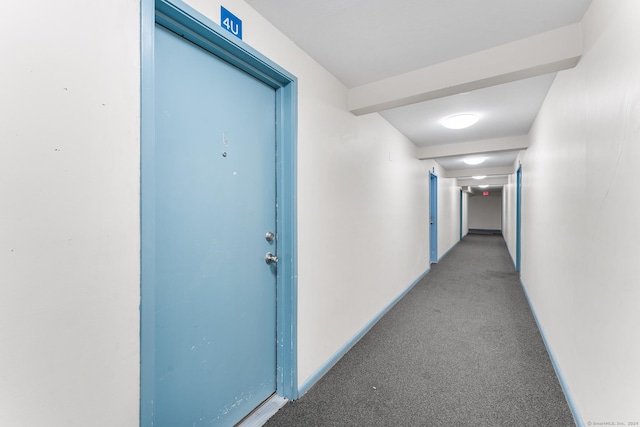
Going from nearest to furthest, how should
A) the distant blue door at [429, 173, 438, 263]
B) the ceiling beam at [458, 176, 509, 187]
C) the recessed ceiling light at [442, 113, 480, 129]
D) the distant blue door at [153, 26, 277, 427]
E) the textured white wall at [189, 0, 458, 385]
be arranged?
the distant blue door at [153, 26, 277, 427] → the textured white wall at [189, 0, 458, 385] → the recessed ceiling light at [442, 113, 480, 129] → the distant blue door at [429, 173, 438, 263] → the ceiling beam at [458, 176, 509, 187]

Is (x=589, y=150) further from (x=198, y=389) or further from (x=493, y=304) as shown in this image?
(x=493, y=304)

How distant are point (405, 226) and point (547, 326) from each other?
6.65 feet

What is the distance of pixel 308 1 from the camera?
1.44m

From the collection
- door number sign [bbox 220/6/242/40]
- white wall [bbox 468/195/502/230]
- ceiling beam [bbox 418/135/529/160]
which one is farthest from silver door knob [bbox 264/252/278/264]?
white wall [bbox 468/195/502/230]

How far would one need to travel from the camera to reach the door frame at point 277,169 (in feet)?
3.38

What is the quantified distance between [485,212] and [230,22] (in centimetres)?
1546

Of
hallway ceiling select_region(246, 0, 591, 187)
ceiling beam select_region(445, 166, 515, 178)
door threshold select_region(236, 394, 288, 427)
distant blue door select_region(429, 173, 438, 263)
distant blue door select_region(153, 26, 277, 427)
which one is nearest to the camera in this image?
distant blue door select_region(153, 26, 277, 427)

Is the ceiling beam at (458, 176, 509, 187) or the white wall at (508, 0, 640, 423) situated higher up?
the ceiling beam at (458, 176, 509, 187)

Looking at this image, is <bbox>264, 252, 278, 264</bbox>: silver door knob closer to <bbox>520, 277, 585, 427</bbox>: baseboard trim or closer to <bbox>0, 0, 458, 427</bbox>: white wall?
<bbox>0, 0, 458, 427</bbox>: white wall

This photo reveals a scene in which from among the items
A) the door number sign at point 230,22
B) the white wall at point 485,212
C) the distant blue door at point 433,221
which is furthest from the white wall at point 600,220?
the white wall at point 485,212

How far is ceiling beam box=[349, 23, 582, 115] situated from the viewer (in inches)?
64.2

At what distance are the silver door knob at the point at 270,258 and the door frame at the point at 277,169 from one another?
0.12 ft

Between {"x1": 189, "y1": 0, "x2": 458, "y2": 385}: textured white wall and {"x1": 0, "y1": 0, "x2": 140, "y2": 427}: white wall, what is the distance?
0.62m

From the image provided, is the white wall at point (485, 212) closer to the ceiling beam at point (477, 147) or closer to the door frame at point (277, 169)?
the ceiling beam at point (477, 147)
